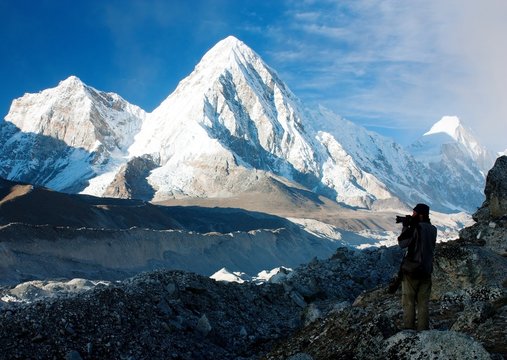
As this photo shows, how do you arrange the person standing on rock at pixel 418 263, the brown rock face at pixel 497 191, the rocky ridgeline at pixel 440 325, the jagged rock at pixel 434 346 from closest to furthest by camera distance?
the jagged rock at pixel 434 346 → the rocky ridgeline at pixel 440 325 → the person standing on rock at pixel 418 263 → the brown rock face at pixel 497 191

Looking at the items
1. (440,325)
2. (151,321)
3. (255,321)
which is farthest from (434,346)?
(255,321)

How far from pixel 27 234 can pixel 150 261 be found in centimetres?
1341

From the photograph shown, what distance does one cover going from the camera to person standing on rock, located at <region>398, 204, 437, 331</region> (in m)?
7.36

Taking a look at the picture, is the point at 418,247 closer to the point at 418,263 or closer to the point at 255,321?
the point at 418,263

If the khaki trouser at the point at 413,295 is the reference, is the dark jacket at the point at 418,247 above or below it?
above

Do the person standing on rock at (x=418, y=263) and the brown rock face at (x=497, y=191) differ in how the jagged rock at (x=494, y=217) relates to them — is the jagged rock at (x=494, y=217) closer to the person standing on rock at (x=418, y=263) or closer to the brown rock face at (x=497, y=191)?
the brown rock face at (x=497, y=191)

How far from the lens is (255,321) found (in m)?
14.9

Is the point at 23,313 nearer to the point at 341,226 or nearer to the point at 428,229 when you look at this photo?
the point at 428,229

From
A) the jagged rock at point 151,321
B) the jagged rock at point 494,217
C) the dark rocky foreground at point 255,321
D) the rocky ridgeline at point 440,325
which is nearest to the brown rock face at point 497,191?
the jagged rock at point 494,217

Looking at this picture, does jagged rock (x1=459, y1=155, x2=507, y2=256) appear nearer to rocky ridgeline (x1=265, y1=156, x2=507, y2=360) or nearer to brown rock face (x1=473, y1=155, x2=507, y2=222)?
brown rock face (x1=473, y1=155, x2=507, y2=222)

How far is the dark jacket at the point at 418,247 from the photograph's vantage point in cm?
737

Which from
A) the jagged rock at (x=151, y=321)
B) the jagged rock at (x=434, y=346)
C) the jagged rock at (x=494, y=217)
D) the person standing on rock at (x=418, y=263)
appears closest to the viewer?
the jagged rock at (x=434, y=346)

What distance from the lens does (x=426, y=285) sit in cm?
748

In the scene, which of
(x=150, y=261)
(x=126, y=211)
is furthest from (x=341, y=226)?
(x=150, y=261)
